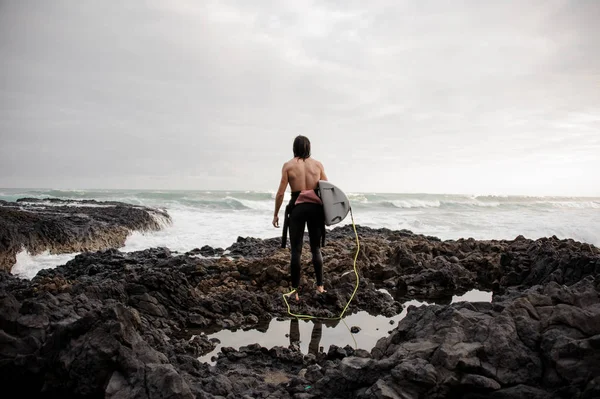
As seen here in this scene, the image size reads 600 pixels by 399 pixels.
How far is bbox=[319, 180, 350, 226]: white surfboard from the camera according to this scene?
556 cm

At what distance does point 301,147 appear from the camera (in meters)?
5.62

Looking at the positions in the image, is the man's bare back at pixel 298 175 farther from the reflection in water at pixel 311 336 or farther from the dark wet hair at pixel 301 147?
the reflection in water at pixel 311 336

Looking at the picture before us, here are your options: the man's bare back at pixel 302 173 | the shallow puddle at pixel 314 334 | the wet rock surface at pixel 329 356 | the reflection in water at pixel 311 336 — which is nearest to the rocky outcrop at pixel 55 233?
the wet rock surface at pixel 329 356

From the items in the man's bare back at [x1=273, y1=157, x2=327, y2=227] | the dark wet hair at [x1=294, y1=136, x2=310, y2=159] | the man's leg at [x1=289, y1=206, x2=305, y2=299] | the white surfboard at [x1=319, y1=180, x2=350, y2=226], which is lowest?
the man's leg at [x1=289, y1=206, x2=305, y2=299]

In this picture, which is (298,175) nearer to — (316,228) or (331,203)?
(331,203)

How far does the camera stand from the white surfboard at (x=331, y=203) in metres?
5.56

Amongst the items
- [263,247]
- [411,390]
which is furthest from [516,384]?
[263,247]

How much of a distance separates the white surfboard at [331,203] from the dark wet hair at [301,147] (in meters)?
0.48

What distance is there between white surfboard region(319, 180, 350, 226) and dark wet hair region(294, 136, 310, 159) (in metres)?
0.48

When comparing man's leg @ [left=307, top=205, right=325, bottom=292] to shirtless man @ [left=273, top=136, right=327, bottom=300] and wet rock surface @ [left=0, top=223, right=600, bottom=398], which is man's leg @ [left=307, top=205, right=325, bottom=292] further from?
wet rock surface @ [left=0, top=223, right=600, bottom=398]

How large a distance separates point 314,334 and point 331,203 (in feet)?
6.27

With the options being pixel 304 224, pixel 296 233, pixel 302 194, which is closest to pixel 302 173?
pixel 302 194

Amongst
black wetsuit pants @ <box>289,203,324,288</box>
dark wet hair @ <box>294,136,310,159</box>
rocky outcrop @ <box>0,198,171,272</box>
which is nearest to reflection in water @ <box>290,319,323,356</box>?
black wetsuit pants @ <box>289,203,324,288</box>

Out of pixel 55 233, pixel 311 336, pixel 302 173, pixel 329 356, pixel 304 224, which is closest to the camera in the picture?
pixel 329 356
